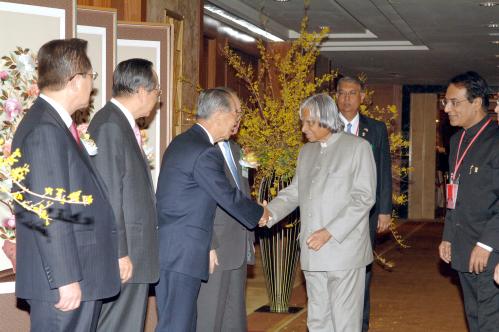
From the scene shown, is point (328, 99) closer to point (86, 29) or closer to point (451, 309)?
point (86, 29)

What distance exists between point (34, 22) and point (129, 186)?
0.89 meters

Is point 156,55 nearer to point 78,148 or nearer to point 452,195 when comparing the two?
point 452,195

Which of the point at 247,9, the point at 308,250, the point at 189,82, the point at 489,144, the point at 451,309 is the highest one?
the point at 247,9

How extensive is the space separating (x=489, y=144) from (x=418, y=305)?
3.26m

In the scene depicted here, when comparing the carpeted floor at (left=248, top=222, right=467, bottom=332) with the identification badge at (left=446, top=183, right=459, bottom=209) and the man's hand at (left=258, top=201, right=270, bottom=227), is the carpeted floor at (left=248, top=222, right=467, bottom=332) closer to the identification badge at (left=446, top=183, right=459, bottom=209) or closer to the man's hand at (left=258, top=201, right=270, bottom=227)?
the man's hand at (left=258, top=201, right=270, bottom=227)

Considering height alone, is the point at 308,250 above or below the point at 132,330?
above

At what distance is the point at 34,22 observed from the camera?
3.55 metres

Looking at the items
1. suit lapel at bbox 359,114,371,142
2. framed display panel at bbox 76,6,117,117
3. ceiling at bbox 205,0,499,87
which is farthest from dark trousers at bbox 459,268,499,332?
ceiling at bbox 205,0,499,87

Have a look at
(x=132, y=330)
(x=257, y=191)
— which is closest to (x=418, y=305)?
(x=257, y=191)

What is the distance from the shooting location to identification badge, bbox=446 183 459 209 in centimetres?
404

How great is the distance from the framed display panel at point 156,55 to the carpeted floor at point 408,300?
5.38ft

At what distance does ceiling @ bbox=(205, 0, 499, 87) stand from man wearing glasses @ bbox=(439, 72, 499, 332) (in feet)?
11.1

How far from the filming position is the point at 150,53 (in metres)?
4.91

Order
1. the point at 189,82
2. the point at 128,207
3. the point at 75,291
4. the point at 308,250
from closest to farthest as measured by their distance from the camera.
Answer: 1. the point at 75,291
2. the point at 128,207
3. the point at 308,250
4. the point at 189,82
